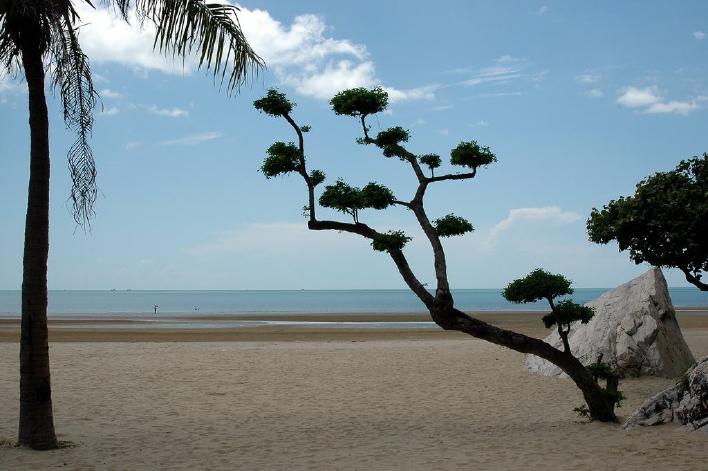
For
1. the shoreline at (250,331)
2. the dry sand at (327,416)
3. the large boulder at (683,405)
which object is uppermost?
the large boulder at (683,405)

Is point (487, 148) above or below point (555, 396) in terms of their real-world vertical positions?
above

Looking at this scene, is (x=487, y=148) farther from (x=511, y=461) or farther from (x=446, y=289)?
(x=511, y=461)

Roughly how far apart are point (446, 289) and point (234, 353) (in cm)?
1407

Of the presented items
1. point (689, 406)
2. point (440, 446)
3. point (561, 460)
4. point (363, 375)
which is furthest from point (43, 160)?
point (363, 375)

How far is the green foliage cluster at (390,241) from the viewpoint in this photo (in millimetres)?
10984

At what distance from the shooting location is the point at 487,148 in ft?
39.9

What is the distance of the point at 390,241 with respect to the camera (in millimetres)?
11016

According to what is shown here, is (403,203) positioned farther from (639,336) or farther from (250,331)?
(250,331)

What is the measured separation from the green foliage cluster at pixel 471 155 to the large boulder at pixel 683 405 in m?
4.75

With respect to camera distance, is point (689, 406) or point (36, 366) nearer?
point (36, 366)

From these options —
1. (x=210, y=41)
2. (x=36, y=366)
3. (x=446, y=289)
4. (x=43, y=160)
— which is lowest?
(x=36, y=366)

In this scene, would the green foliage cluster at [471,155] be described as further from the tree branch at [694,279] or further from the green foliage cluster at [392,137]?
the tree branch at [694,279]

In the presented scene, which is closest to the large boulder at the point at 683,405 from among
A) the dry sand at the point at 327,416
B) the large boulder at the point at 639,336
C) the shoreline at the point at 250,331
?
the dry sand at the point at 327,416

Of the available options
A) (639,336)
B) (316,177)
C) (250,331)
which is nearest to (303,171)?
(316,177)
